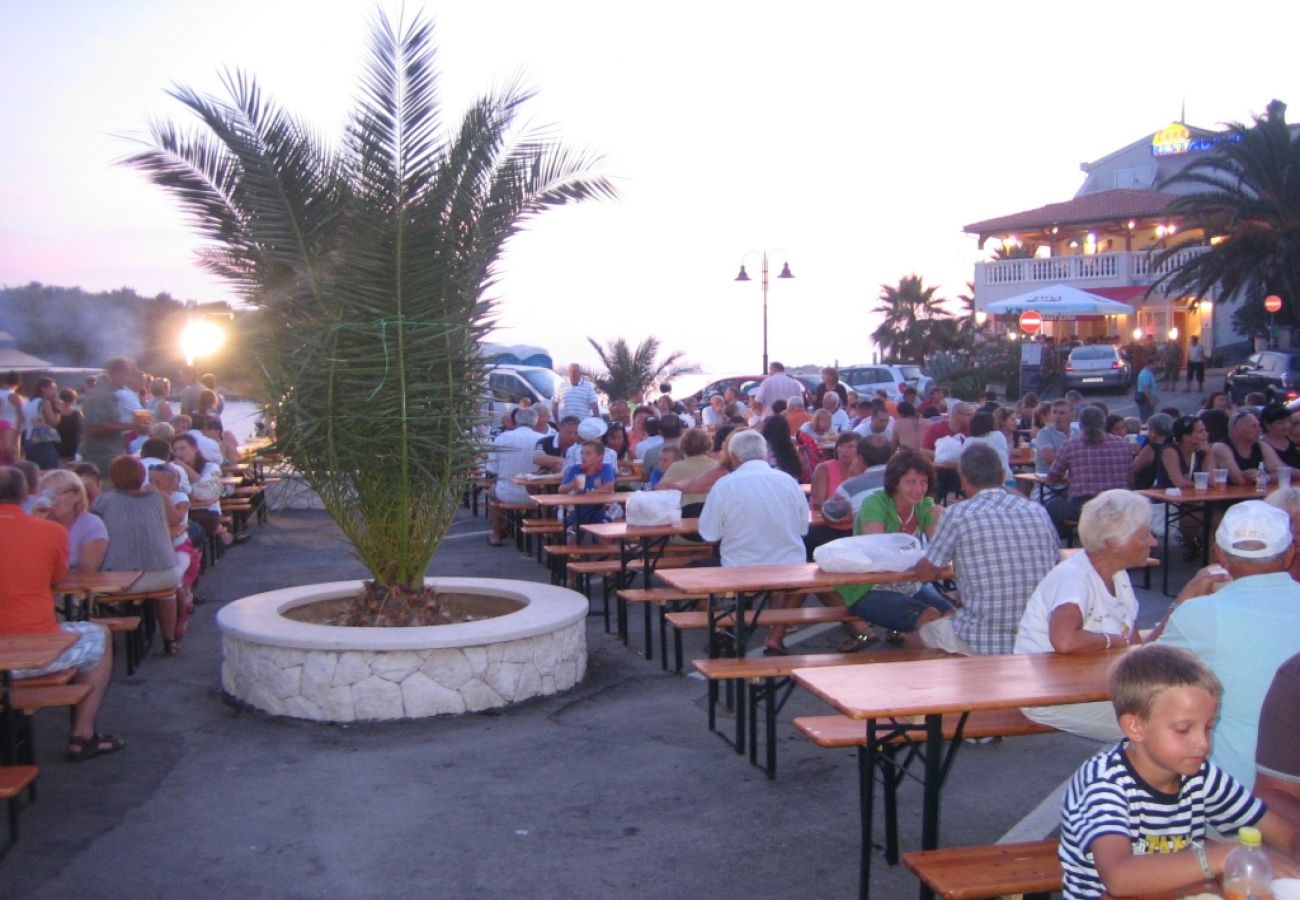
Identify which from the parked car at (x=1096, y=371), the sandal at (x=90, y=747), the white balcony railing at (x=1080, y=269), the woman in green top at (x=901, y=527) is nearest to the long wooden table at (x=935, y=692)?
the woman in green top at (x=901, y=527)

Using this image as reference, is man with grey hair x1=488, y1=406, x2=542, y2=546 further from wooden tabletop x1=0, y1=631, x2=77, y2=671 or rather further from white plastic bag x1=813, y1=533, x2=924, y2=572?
wooden tabletop x1=0, y1=631, x2=77, y2=671

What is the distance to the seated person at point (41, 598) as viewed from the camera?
18.9 feet

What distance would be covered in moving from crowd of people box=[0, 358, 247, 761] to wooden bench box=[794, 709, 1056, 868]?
338 cm

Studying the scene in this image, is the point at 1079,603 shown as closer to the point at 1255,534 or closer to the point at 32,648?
the point at 1255,534

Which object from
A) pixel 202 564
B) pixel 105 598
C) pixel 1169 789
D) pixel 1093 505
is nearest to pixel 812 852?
pixel 1093 505

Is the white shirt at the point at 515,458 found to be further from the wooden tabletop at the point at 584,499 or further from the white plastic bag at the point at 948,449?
the white plastic bag at the point at 948,449

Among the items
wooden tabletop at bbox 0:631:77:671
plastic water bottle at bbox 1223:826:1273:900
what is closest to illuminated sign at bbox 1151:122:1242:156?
wooden tabletop at bbox 0:631:77:671

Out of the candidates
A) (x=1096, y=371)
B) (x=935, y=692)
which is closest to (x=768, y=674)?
(x=935, y=692)

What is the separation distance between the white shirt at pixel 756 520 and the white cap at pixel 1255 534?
3.88 metres

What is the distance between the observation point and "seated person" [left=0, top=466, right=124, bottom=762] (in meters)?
5.75

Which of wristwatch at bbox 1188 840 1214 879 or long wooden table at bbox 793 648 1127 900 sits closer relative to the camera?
wristwatch at bbox 1188 840 1214 879

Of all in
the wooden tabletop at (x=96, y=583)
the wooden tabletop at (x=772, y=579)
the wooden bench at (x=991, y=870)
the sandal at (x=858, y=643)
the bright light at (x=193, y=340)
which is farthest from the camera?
the bright light at (x=193, y=340)

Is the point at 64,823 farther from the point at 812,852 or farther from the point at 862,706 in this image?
the point at 862,706

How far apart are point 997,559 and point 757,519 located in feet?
7.07
